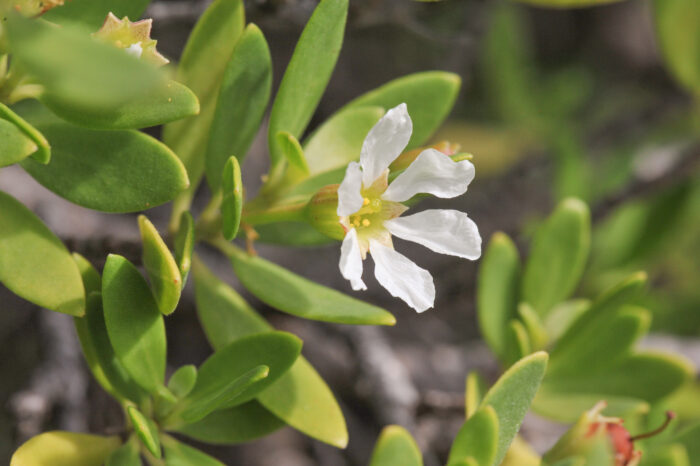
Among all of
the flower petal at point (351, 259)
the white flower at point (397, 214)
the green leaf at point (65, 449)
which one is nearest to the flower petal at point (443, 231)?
the white flower at point (397, 214)

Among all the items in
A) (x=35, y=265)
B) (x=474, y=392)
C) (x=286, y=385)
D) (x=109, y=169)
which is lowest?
(x=474, y=392)

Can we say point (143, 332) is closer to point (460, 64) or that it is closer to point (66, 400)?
point (66, 400)

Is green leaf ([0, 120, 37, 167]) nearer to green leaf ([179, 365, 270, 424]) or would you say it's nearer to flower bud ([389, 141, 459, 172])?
green leaf ([179, 365, 270, 424])

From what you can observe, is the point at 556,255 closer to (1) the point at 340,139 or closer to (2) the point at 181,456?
(1) the point at 340,139

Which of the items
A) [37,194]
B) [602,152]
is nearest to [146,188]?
[37,194]

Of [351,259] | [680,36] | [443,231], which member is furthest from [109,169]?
[680,36]

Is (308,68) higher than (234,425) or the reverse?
higher

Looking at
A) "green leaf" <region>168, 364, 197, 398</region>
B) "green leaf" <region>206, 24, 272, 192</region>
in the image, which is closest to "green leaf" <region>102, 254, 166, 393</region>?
"green leaf" <region>168, 364, 197, 398</region>
